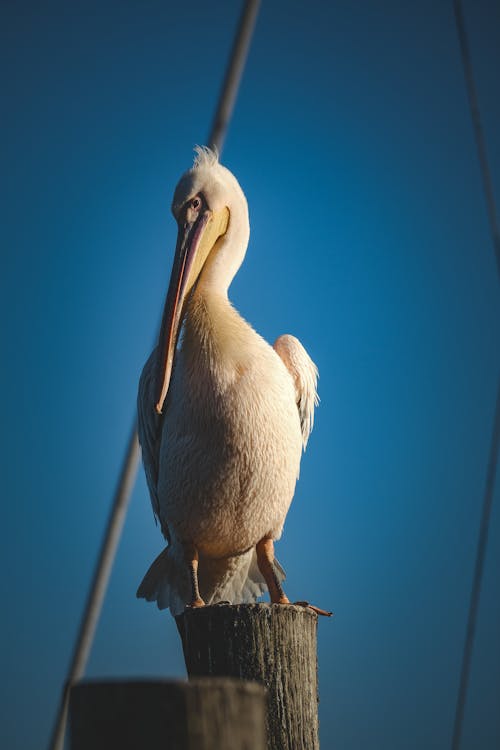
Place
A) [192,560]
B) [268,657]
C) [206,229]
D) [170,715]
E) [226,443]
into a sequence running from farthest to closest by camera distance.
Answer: [206,229]
[192,560]
[226,443]
[268,657]
[170,715]

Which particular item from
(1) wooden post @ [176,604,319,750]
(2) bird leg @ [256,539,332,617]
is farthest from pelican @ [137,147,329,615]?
(1) wooden post @ [176,604,319,750]

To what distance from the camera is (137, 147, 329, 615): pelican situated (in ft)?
10.3

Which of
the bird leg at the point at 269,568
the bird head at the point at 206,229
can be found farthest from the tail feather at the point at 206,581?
the bird head at the point at 206,229

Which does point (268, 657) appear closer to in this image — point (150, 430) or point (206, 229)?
point (150, 430)

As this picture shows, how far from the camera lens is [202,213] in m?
3.68

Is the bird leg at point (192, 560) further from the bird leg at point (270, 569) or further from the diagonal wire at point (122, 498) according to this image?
the diagonal wire at point (122, 498)

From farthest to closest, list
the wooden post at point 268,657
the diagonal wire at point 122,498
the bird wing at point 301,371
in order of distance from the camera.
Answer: the diagonal wire at point 122,498 → the bird wing at point 301,371 → the wooden post at point 268,657

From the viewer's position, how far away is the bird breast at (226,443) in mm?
3129

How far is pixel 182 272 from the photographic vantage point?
11.7 feet

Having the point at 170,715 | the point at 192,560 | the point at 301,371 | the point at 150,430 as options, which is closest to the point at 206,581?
the point at 192,560

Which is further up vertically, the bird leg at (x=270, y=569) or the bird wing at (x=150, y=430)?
the bird wing at (x=150, y=430)

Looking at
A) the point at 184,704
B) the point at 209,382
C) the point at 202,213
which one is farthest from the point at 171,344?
the point at 184,704

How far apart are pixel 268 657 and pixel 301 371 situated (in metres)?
1.47

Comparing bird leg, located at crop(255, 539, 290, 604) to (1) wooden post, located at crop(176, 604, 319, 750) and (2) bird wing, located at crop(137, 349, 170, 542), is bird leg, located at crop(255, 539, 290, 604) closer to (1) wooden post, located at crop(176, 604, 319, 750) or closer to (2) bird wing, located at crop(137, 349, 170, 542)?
(2) bird wing, located at crop(137, 349, 170, 542)
